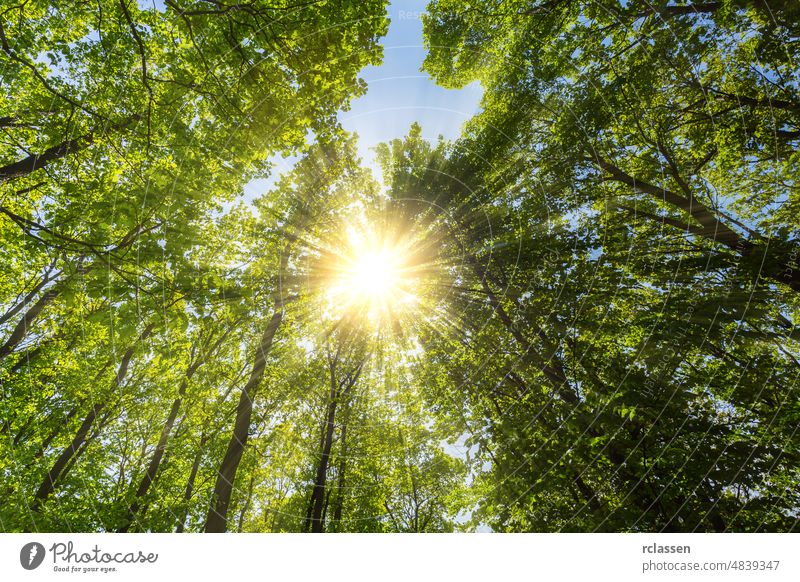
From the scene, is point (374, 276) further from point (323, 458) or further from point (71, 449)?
point (71, 449)

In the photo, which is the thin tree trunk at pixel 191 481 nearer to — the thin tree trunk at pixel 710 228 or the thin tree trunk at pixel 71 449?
the thin tree trunk at pixel 71 449

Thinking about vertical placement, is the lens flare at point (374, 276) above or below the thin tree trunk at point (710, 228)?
above

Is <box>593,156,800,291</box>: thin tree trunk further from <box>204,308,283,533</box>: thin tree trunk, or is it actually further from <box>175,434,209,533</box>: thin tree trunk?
<box>175,434,209,533</box>: thin tree trunk

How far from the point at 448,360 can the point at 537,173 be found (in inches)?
266

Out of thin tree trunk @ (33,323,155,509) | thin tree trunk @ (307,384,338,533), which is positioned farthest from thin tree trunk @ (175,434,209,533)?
thin tree trunk @ (307,384,338,533)

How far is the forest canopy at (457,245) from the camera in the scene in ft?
18.2

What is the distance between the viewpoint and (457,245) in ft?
42.1

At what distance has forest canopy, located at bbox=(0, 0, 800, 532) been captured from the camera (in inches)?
219

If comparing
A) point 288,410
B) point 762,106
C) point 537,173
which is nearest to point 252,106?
point 537,173

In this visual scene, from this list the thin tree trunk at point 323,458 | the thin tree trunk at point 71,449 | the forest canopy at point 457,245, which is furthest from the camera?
the thin tree trunk at point 323,458

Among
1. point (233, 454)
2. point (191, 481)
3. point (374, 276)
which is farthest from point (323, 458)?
point (374, 276)

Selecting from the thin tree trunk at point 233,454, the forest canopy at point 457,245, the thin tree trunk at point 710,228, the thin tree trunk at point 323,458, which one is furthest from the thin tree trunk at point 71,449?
the thin tree trunk at point 710,228

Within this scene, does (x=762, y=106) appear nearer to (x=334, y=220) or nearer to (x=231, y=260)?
(x=334, y=220)

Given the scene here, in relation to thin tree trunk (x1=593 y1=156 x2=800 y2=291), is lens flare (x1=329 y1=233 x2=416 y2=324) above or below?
above
